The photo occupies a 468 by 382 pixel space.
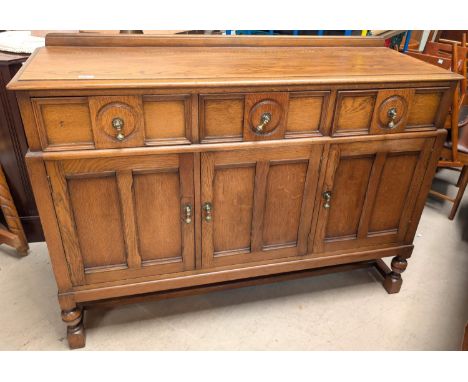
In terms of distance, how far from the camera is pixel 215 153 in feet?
A: 4.79

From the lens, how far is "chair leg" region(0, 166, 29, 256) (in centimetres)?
209

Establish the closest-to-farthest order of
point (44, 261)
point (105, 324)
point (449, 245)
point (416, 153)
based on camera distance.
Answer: point (416, 153) < point (105, 324) < point (44, 261) < point (449, 245)

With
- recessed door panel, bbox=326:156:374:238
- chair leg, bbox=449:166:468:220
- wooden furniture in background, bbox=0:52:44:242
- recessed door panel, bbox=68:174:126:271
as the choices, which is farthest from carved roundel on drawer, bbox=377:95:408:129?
wooden furniture in background, bbox=0:52:44:242

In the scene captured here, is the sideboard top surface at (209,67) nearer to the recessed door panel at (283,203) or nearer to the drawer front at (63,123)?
the drawer front at (63,123)

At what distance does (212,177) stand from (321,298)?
958 mm

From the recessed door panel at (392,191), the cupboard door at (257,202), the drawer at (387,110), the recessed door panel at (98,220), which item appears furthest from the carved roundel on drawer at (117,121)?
the recessed door panel at (392,191)

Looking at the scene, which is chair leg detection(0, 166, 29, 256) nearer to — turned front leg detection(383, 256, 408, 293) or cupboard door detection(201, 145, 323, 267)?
cupboard door detection(201, 145, 323, 267)

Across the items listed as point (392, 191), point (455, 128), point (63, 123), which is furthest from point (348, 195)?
point (63, 123)

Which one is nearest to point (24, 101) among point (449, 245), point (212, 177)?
point (212, 177)

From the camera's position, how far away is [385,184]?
1.75 m

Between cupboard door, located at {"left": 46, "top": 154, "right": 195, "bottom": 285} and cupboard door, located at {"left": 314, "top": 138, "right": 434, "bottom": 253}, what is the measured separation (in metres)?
0.60

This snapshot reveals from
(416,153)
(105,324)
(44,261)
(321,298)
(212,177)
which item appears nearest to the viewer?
(212,177)

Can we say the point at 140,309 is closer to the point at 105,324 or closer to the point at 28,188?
the point at 105,324

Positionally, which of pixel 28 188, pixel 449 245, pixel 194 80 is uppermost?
pixel 194 80
